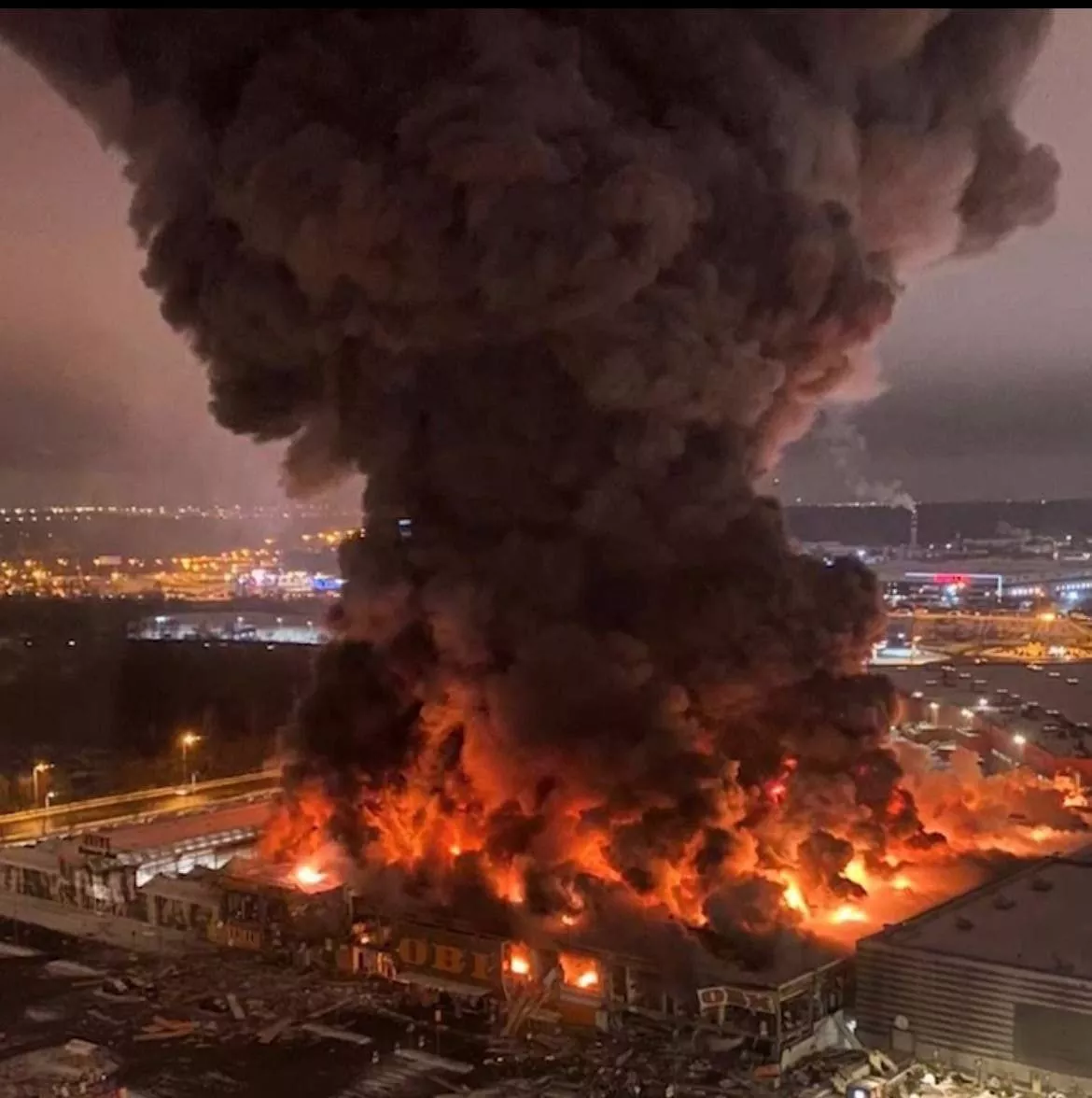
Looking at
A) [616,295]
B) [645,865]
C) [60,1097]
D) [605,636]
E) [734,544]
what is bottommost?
[60,1097]

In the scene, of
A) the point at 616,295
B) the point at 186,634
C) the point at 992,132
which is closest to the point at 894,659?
the point at 186,634

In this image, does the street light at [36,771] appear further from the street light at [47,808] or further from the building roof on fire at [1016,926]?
the building roof on fire at [1016,926]

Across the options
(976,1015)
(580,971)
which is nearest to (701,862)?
(580,971)

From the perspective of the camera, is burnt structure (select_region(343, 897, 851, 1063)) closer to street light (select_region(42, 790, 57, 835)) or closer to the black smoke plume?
the black smoke plume

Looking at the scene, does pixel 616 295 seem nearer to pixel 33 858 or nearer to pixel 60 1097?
pixel 60 1097

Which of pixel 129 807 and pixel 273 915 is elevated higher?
pixel 129 807

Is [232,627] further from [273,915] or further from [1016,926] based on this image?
[1016,926]

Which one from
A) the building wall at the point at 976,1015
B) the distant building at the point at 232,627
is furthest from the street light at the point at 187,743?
the building wall at the point at 976,1015
